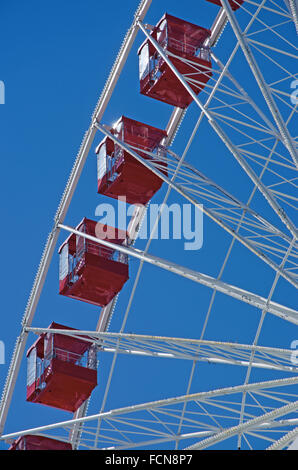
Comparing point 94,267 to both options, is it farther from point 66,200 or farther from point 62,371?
point 62,371

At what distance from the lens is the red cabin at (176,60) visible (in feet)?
81.5

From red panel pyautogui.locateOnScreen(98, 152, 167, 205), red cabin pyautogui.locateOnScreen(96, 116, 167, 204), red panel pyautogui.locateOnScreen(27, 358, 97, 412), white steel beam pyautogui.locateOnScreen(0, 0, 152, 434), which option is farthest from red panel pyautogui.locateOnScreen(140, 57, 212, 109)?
red panel pyautogui.locateOnScreen(27, 358, 97, 412)

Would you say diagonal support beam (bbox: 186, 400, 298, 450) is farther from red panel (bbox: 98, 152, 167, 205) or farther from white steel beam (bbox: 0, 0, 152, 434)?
red panel (bbox: 98, 152, 167, 205)

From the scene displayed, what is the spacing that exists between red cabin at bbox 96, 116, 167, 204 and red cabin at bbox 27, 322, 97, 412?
389cm

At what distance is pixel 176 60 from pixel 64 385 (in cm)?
861

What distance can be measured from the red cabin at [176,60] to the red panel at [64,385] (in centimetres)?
718

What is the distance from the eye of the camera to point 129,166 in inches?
992

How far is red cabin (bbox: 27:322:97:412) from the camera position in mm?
24641

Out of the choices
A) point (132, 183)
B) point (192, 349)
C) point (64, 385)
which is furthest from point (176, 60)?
point (64, 385)

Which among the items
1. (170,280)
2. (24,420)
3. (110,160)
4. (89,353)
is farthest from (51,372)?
(24,420)

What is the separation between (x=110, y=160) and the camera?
2598 cm

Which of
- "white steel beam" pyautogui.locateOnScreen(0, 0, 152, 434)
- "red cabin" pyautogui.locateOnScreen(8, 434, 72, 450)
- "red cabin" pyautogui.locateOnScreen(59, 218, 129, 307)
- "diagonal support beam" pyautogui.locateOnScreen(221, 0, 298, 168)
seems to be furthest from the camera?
"red cabin" pyautogui.locateOnScreen(59, 218, 129, 307)

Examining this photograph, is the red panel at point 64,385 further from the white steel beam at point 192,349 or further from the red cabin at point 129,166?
the red cabin at point 129,166
